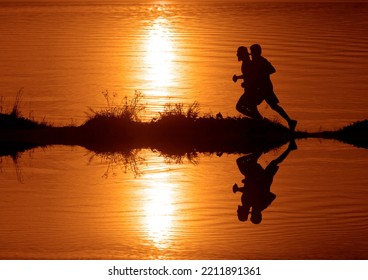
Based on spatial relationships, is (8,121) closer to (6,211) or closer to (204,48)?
(204,48)

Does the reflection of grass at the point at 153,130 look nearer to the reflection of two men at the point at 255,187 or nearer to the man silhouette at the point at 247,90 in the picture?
the man silhouette at the point at 247,90

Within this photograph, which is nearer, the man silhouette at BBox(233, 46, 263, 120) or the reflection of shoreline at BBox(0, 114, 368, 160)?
the reflection of shoreline at BBox(0, 114, 368, 160)

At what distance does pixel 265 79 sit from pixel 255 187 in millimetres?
4496

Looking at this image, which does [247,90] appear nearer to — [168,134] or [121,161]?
[168,134]

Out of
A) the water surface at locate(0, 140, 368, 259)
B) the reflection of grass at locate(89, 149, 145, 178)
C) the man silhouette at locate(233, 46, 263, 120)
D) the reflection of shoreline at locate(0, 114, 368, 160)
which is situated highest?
the man silhouette at locate(233, 46, 263, 120)

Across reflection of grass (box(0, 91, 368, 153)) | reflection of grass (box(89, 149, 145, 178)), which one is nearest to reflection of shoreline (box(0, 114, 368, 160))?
reflection of grass (box(0, 91, 368, 153))

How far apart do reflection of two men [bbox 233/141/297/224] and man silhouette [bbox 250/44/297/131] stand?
6.22ft

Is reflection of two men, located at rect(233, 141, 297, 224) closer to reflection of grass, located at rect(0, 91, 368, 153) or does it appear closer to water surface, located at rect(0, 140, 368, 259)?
water surface, located at rect(0, 140, 368, 259)

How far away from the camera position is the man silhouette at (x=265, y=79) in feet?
40.1

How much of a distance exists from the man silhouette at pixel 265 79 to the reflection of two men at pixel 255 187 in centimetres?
189

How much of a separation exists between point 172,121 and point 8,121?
2.33 metres

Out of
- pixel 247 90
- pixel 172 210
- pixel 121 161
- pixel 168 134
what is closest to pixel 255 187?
pixel 172 210

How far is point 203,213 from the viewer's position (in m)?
7.19

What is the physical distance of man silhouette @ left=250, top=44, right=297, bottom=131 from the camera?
481 inches
